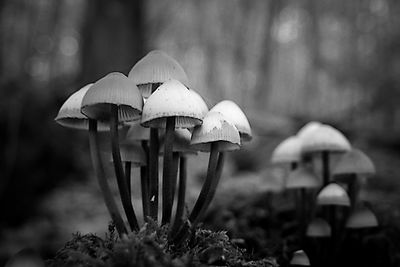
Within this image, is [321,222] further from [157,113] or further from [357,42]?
[357,42]

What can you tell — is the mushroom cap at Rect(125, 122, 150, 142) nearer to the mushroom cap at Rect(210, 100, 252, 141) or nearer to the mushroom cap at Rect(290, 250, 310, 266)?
the mushroom cap at Rect(210, 100, 252, 141)

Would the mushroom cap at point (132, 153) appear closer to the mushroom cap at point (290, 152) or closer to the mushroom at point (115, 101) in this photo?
the mushroom at point (115, 101)

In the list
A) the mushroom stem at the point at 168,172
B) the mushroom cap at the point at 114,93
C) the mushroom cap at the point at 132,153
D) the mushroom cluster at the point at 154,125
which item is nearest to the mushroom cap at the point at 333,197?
the mushroom cluster at the point at 154,125

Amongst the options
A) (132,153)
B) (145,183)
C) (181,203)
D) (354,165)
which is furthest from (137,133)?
(354,165)

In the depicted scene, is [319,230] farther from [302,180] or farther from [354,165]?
[354,165]

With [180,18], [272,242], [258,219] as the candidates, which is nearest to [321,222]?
[272,242]

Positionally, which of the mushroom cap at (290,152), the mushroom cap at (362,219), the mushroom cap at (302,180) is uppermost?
the mushroom cap at (290,152)
